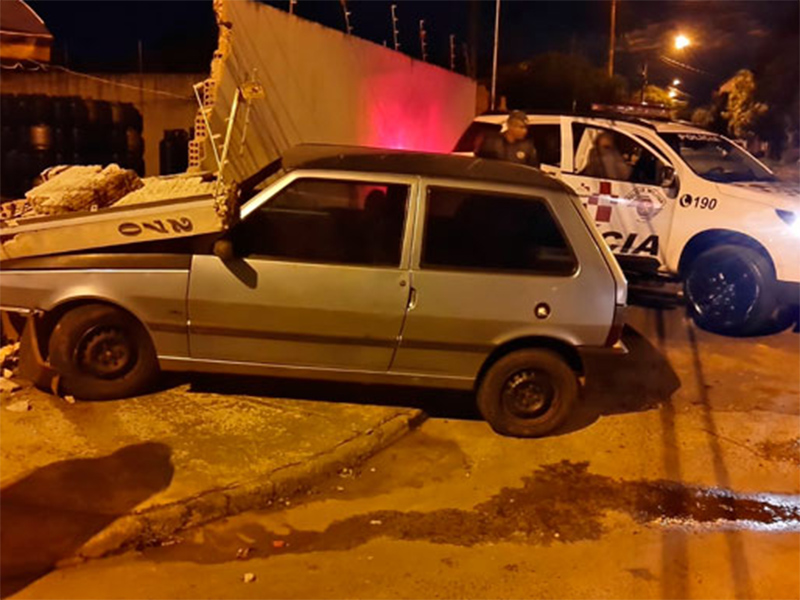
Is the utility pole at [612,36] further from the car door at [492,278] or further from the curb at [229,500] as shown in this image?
the curb at [229,500]

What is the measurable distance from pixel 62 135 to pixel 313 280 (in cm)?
1052

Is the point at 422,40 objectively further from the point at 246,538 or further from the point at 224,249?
the point at 246,538

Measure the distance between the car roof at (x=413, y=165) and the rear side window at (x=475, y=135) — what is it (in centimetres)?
347

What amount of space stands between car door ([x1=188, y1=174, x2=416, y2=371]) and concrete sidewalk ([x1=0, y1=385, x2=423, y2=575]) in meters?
0.41

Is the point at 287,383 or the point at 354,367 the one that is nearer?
the point at 354,367

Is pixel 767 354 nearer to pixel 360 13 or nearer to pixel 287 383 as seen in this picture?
pixel 287 383

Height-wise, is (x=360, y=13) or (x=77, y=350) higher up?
(x=360, y=13)

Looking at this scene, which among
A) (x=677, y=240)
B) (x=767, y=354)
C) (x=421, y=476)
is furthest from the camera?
(x=677, y=240)

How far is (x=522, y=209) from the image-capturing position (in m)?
5.25

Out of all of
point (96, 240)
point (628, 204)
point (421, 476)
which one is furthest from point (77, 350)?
point (628, 204)

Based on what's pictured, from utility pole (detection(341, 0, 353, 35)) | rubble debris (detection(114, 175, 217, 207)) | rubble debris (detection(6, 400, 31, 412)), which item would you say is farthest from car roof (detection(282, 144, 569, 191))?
utility pole (detection(341, 0, 353, 35))

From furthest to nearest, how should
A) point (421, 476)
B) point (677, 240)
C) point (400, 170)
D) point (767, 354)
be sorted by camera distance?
1. point (677, 240)
2. point (767, 354)
3. point (400, 170)
4. point (421, 476)

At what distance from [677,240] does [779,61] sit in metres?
12.1

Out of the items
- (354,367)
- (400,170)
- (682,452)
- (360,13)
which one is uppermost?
(360,13)
